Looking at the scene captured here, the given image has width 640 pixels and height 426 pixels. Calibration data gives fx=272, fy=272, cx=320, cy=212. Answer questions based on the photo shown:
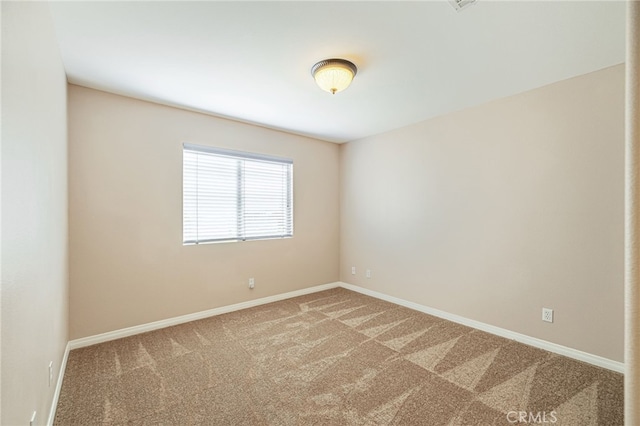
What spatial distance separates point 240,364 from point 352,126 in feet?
10.7

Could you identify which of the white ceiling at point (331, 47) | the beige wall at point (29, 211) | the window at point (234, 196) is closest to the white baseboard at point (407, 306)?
the beige wall at point (29, 211)

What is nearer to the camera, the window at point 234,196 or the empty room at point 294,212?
the empty room at point 294,212

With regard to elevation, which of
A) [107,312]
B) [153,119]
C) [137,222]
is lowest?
[107,312]

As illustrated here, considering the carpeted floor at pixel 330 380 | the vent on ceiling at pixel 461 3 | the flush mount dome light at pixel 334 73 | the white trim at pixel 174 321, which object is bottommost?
the carpeted floor at pixel 330 380

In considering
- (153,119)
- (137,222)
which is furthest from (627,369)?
(153,119)

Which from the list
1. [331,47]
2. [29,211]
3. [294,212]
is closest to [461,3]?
[331,47]

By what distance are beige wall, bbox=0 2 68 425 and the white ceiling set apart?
1.53 feet

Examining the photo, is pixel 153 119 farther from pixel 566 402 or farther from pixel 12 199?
pixel 566 402

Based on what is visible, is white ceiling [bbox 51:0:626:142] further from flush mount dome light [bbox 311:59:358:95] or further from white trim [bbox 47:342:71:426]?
white trim [bbox 47:342:71:426]

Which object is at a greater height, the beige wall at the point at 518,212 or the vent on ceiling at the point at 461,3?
the vent on ceiling at the point at 461,3

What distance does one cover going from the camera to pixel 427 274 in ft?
12.1

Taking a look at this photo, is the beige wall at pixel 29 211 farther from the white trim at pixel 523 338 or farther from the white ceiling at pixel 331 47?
the white trim at pixel 523 338

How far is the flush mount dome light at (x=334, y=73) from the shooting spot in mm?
2211

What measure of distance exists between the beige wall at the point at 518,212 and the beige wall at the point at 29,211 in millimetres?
3699
